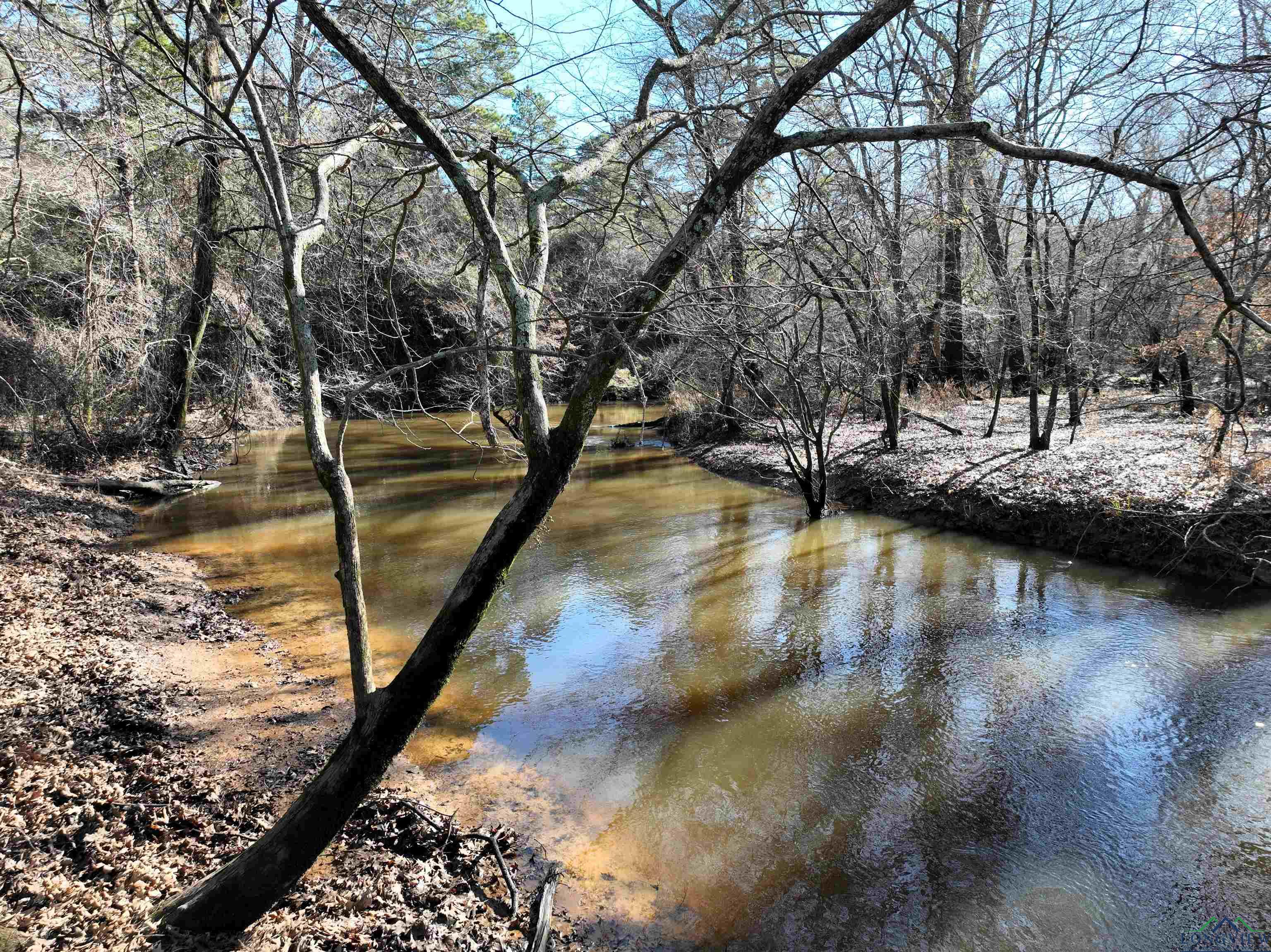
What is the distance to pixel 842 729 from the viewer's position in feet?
18.6

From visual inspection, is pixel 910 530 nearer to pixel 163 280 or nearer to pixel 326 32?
pixel 326 32

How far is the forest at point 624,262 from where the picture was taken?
278cm

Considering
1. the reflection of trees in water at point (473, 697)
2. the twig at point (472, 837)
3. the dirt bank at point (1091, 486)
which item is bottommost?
the reflection of trees in water at point (473, 697)

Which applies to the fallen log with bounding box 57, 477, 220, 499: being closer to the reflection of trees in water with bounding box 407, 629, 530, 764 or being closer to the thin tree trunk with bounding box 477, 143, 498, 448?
the reflection of trees in water with bounding box 407, 629, 530, 764

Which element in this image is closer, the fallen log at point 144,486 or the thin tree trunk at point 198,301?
the thin tree trunk at point 198,301

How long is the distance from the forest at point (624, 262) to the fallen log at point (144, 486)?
0.73 metres

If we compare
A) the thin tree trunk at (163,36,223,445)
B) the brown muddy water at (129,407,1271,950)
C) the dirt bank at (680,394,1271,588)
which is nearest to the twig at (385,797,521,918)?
the brown muddy water at (129,407,1271,950)

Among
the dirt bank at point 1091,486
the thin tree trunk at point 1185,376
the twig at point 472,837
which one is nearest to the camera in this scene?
the twig at point 472,837

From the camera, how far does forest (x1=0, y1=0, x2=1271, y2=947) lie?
2.78m

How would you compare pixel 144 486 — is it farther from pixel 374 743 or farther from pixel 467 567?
pixel 467 567

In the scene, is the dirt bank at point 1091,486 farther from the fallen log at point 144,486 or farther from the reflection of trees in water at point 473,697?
the fallen log at point 144,486

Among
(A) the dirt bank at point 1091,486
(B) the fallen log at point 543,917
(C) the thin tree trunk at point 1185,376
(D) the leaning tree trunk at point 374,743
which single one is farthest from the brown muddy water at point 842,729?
(C) the thin tree trunk at point 1185,376

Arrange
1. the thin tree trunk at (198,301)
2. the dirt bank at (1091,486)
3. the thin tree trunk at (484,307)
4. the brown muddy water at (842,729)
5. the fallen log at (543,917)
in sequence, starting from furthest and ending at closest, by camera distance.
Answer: the thin tree trunk at (198,301)
the dirt bank at (1091,486)
the brown muddy water at (842,729)
the thin tree trunk at (484,307)
the fallen log at (543,917)

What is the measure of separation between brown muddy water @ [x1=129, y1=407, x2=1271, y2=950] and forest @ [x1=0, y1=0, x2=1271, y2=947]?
1.19m
